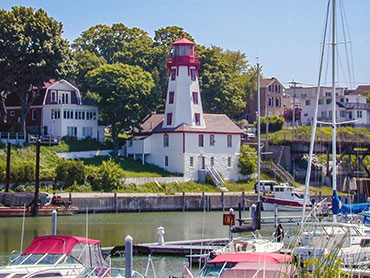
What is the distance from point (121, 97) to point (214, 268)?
183 ft

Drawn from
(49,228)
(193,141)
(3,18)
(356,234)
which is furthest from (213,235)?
(3,18)

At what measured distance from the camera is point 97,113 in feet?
268

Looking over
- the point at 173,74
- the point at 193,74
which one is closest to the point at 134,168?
the point at 173,74

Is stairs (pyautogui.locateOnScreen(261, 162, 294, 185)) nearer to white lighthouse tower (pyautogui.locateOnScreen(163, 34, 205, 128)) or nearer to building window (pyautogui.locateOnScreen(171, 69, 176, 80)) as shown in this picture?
white lighthouse tower (pyautogui.locateOnScreen(163, 34, 205, 128))

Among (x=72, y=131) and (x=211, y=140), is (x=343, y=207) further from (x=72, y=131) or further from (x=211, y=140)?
(x=72, y=131)

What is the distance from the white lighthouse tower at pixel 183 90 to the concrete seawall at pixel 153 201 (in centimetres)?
1220

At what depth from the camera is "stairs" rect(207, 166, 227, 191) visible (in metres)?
75.1

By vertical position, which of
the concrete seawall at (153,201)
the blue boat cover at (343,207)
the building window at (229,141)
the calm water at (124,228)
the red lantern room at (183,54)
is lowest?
the calm water at (124,228)

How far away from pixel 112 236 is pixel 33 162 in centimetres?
2340

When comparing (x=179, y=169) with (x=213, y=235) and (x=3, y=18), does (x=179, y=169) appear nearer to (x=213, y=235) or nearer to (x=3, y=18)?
(x=3, y=18)

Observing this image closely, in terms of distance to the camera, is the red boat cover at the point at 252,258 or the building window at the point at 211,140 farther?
the building window at the point at 211,140

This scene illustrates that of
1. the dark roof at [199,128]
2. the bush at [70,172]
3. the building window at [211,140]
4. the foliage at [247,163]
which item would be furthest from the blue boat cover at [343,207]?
the building window at [211,140]

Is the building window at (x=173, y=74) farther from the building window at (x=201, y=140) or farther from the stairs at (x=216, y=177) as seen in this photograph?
the stairs at (x=216, y=177)

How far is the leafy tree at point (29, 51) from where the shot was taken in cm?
7175
